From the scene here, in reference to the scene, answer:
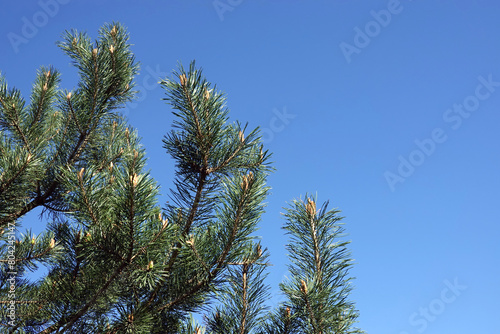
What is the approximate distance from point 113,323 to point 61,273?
1.01m

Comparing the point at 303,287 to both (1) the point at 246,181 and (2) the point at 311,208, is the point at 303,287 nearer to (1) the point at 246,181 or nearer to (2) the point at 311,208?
(2) the point at 311,208

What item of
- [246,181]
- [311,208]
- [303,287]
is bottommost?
[303,287]

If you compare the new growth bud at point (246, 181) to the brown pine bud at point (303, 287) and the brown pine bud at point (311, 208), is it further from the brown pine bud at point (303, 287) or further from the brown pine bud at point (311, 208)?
the brown pine bud at point (303, 287)

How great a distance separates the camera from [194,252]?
8.62ft

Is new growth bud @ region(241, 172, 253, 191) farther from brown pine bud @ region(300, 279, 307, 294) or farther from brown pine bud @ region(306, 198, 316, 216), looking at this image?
brown pine bud @ region(300, 279, 307, 294)

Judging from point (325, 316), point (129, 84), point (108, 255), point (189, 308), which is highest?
point (129, 84)

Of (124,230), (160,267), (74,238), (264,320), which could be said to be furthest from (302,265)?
(74,238)

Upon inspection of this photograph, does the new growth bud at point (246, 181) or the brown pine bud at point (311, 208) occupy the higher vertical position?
the new growth bud at point (246, 181)

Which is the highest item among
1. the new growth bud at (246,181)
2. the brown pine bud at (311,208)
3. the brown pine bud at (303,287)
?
the new growth bud at (246,181)

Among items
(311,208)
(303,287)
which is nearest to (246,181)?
(311,208)

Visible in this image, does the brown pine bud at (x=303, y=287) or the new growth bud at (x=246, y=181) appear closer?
the brown pine bud at (x=303, y=287)

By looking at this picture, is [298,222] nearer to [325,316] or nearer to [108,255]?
[325,316]

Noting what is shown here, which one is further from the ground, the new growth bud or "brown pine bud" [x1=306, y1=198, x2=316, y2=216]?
the new growth bud

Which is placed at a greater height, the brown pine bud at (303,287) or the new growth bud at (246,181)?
the new growth bud at (246,181)
